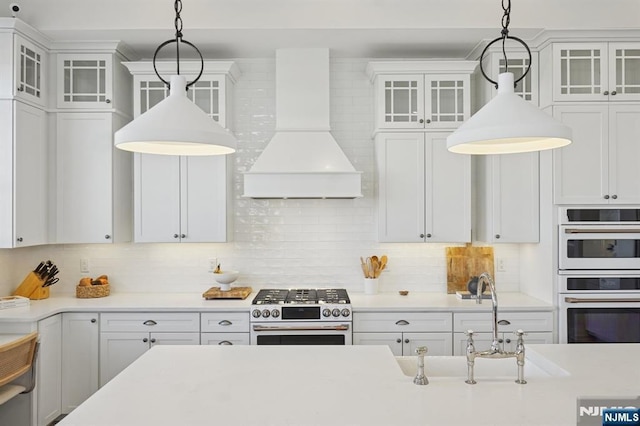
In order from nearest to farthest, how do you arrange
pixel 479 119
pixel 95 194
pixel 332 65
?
pixel 479 119 < pixel 95 194 < pixel 332 65

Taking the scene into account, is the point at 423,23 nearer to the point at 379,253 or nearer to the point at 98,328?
the point at 379,253

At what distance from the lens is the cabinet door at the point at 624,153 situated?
3635 millimetres

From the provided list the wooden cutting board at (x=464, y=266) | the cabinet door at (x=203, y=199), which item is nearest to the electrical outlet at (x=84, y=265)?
the cabinet door at (x=203, y=199)

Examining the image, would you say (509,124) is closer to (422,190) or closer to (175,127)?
(175,127)

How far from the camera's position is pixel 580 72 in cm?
373

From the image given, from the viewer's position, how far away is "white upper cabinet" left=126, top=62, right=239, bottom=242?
3955mm

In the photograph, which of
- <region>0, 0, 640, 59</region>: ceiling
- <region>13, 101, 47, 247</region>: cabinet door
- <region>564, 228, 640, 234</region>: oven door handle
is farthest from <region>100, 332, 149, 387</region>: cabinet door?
<region>564, 228, 640, 234</region>: oven door handle

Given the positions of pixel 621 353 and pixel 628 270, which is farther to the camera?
pixel 628 270

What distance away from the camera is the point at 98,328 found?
11.9 ft

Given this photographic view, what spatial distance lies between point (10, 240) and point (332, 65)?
2974 mm

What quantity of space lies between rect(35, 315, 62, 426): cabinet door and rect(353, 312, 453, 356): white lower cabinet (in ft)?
7.35

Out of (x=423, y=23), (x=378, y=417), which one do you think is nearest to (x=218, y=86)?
(x=423, y=23)

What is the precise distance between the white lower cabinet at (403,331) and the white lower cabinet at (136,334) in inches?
50.2

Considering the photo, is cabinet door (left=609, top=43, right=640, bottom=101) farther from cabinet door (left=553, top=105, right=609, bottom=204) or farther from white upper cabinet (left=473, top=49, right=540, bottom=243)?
white upper cabinet (left=473, top=49, right=540, bottom=243)
